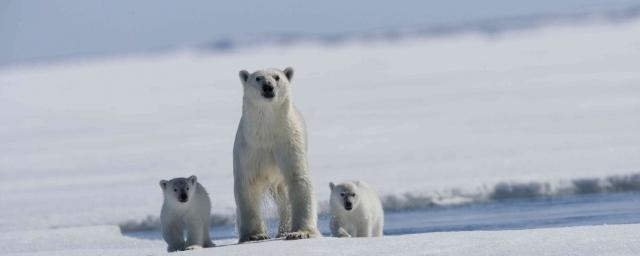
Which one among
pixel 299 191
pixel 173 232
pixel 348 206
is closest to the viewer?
pixel 299 191

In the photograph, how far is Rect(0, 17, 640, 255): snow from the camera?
7523 millimetres

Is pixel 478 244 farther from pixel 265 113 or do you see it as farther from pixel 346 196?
pixel 346 196

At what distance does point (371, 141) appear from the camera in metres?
13.6

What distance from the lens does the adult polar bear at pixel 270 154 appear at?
226 inches

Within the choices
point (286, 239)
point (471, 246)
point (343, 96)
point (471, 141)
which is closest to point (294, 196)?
point (286, 239)

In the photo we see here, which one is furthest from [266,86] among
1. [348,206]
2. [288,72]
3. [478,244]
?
[348,206]

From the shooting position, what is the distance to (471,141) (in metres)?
12.6

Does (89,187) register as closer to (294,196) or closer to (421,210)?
(421,210)

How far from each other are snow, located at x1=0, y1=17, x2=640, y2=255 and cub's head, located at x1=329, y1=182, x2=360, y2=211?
1079mm

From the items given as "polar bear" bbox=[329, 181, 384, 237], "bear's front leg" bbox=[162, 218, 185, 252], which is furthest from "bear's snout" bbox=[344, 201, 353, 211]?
"bear's front leg" bbox=[162, 218, 185, 252]

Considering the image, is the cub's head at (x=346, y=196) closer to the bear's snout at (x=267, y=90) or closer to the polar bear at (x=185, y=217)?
the polar bear at (x=185, y=217)

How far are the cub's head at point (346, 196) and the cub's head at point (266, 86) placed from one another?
163 centimetres

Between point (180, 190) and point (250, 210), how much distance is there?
343 millimetres

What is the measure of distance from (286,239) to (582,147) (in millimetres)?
6267
